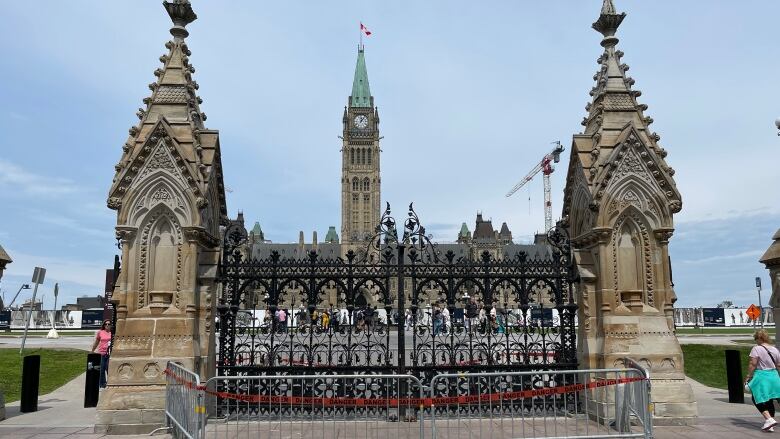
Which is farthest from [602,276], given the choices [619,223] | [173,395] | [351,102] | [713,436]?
[351,102]

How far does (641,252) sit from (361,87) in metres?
133

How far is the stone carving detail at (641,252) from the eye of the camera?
416 inches

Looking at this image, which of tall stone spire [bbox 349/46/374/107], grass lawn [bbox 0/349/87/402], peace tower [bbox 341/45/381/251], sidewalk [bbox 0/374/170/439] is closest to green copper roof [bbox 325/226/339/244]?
peace tower [bbox 341/45/381/251]

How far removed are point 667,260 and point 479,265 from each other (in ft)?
11.0

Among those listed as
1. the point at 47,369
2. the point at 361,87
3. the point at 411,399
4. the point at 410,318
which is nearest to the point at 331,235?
the point at 361,87

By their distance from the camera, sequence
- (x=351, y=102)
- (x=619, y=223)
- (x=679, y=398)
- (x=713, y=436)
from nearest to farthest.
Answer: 1. (x=713, y=436)
2. (x=679, y=398)
3. (x=619, y=223)
4. (x=351, y=102)

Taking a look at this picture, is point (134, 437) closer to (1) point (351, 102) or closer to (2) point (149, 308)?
(2) point (149, 308)

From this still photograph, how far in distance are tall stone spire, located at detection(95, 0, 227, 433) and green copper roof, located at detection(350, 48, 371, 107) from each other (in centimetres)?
12773

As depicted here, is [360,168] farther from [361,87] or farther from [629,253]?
[629,253]

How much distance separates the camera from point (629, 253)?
10.7m

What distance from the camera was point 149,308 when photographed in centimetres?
1006

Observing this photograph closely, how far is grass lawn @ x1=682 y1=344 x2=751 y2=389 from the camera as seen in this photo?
57.2 ft

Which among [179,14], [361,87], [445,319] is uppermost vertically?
[361,87]

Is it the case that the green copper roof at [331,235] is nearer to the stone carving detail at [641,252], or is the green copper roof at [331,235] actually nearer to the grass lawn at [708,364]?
the grass lawn at [708,364]
